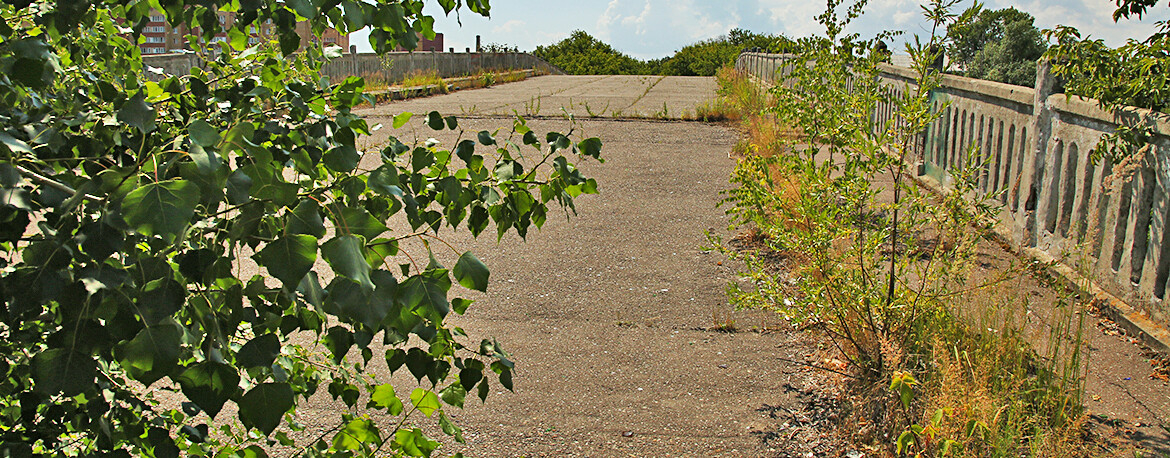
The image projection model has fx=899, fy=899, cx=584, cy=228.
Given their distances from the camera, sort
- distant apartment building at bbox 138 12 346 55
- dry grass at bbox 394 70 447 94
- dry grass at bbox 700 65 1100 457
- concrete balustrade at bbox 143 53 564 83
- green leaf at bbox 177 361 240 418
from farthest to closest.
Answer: dry grass at bbox 394 70 447 94 < concrete balustrade at bbox 143 53 564 83 < dry grass at bbox 700 65 1100 457 < distant apartment building at bbox 138 12 346 55 < green leaf at bbox 177 361 240 418

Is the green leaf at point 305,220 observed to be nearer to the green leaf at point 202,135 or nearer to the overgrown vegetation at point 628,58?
the green leaf at point 202,135

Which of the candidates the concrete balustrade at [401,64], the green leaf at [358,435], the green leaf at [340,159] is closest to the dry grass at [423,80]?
the concrete balustrade at [401,64]

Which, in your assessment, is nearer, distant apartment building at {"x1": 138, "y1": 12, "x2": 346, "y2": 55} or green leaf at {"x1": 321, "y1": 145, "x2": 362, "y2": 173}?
green leaf at {"x1": 321, "y1": 145, "x2": 362, "y2": 173}

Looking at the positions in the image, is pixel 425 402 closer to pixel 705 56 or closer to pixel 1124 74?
pixel 1124 74

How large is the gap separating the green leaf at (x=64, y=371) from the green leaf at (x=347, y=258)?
1.05ft

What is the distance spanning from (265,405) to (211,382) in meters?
0.07

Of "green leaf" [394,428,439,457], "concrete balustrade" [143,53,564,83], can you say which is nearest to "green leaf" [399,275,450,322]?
"green leaf" [394,428,439,457]

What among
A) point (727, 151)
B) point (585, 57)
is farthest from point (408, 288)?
point (585, 57)

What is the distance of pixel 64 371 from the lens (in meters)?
1.06

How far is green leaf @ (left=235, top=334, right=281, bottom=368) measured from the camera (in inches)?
47.3

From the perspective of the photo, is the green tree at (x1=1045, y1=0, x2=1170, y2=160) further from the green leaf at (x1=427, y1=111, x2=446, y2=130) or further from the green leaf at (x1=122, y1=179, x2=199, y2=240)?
the green leaf at (x1=122, y1=179, x2=199, y2=240)

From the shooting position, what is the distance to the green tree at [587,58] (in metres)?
55.1

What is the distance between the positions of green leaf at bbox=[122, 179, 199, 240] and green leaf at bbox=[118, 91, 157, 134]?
19 centimetres

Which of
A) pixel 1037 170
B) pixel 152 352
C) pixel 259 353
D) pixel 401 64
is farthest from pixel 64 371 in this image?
pixel 401 64
